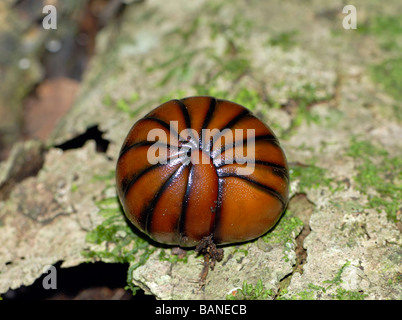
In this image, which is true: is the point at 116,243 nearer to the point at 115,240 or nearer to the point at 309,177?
the point at 115,240

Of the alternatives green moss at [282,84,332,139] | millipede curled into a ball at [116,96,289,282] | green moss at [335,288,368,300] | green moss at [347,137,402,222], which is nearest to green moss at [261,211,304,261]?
millipede curled into a ball at [116,96,289,282]

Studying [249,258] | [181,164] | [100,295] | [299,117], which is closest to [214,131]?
[181,164]

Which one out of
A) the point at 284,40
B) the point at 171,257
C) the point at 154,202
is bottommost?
the point at 171,257

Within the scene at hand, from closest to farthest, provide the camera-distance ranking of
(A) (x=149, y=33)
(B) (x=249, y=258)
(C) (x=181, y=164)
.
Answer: (C) (x=181, y=164) < (B) (x=249, y=258) < (A) (x=149, y=33)

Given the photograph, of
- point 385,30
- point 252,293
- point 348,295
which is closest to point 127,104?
point 252,293

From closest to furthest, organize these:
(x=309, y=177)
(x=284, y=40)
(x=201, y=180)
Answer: (x=201, y=180) < (x=309, y=177) < (x=284, y=40)

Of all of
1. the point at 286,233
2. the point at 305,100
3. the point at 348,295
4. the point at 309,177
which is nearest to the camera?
the point at 348,295
